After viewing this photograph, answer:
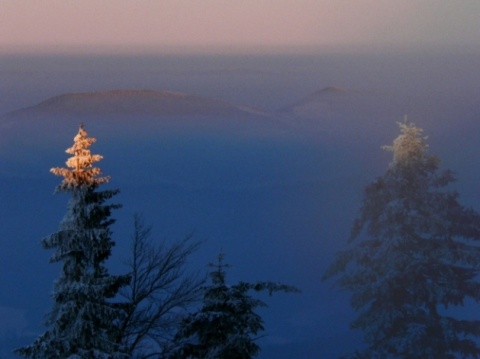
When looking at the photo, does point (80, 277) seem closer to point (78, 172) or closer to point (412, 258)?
point (78, 172)

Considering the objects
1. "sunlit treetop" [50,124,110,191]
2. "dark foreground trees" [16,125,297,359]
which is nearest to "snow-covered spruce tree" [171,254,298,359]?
"dark foreground trees" [16,125,297,359]

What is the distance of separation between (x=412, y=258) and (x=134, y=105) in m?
21.3

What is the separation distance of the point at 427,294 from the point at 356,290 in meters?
2.14

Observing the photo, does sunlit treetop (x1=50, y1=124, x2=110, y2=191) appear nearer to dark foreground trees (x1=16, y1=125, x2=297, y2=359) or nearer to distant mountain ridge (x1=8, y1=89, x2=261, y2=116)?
dark foreground trees (x1=16, y1=125, x2=297, y2=359)

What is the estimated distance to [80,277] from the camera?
12438 millimetres

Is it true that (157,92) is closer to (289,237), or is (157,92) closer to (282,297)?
(289,237)

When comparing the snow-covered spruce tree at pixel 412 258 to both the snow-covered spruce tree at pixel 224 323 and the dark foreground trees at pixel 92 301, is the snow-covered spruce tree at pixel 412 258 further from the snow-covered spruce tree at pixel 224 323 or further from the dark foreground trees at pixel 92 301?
the dark foreground trees at pixel 92 301

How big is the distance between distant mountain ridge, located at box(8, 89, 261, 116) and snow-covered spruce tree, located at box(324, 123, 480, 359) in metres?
16.9

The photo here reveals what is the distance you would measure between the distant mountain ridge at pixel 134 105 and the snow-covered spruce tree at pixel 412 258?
16.9m

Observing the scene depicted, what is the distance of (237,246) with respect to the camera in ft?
119

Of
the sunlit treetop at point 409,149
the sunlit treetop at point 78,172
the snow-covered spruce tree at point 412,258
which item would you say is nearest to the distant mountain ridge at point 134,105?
the snow-covered spruce tree at point 412,258

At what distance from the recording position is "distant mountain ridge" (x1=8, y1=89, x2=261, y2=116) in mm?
37406

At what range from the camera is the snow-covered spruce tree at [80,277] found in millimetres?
12102

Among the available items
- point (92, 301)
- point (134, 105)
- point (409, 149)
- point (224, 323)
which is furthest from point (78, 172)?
point (134, 105)
